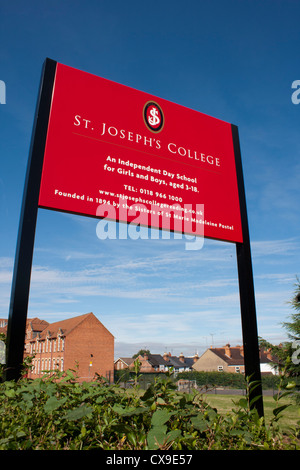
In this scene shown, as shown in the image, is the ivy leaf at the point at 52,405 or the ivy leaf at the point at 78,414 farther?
the ivy leaf at the point at 52,405

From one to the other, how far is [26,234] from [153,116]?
144 inches

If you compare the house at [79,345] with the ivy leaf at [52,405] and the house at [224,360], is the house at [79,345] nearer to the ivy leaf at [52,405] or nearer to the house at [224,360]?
the house at [224,360]

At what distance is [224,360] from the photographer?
218 feet

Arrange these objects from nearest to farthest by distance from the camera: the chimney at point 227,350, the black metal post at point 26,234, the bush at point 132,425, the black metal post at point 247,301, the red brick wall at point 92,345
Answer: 1. the bush at point 132,425
2. the black metal post at point 26,234
3. the black metal post at point 247,301
4. the red brick wall at point 92,345
5. the chimney at point 227,350

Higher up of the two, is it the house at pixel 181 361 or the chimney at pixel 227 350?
the chimney at pixel 227 350

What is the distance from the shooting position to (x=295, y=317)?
13.9 meters

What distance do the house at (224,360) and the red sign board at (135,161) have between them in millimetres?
65259

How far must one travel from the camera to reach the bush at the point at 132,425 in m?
1.36

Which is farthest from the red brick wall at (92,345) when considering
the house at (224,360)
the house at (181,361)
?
the house at (181,361)

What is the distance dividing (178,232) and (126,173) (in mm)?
1418

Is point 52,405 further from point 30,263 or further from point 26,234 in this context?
point 26,234

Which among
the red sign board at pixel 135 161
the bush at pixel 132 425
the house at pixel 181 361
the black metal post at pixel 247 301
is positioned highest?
the red sign board at pixel 135 161

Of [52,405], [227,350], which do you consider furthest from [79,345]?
[52,405]
